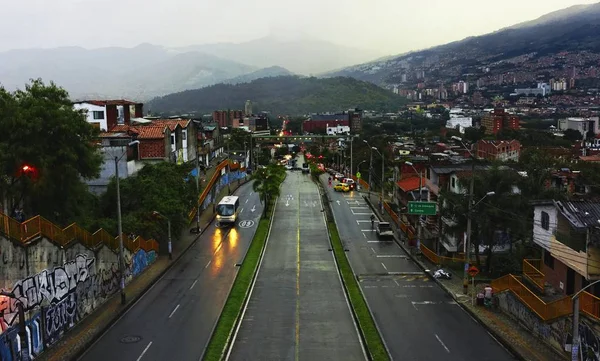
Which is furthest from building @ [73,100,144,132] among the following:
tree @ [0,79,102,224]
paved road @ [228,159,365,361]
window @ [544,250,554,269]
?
window @ [544,250,554,269]

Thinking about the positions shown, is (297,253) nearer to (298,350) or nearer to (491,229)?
(491,229)

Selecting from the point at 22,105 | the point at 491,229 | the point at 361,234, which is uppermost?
the point at 22,105

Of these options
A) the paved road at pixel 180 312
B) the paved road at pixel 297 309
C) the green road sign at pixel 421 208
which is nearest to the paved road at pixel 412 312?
the paved road at pixel 297 309

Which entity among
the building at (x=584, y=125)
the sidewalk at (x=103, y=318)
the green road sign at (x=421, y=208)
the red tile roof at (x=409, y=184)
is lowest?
the sidewalk at (x=103, y=318)

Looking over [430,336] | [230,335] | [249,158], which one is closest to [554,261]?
[430,336]

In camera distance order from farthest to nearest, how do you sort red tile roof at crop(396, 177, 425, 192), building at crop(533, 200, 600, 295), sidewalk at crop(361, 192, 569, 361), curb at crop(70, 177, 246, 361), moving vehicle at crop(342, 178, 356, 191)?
moving vehicle at crop(342, 178, 356, 191)
red tile roof at crop(396, 177, 425, 192)
building at crop(533, 200, 600, 295)
curb at crop(70, 177, 246, 361)
sidewalk at crop(361, 192, 569, 361)

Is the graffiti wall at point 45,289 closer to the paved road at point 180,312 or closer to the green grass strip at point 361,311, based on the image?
the paved road at point 180,312

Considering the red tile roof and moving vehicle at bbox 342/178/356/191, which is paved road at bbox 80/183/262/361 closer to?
the red tile roof
